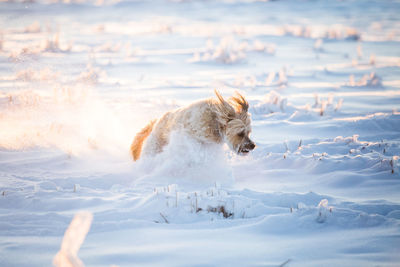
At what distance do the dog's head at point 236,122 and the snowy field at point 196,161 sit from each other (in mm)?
292

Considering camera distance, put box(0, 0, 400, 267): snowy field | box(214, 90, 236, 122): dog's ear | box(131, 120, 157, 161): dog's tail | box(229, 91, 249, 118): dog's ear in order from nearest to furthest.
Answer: box(0, 0, 400, 267): snowy field < box(214, 90, 236, 122): dog's ear < box(229, 91, 249, 118): dog's ear < box(131, 120, 157, 161): dog's tail

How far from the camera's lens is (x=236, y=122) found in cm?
495

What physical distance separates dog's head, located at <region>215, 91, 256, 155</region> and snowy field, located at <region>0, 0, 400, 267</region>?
0.96 feet

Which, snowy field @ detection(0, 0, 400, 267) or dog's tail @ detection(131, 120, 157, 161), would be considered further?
dog's tail @ detection(131, 120, 157, 161)

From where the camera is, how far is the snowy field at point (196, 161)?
10.2ft

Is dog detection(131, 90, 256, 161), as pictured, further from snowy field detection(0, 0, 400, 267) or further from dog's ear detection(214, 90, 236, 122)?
snowy field detection(0, 0, 400, 267)

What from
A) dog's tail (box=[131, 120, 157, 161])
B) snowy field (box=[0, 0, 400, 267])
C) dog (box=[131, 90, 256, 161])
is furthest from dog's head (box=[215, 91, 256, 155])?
dog's tail (box=[131, 120, 157, 161])

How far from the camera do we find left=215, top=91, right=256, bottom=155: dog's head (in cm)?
493

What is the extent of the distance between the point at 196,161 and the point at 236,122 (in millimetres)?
694

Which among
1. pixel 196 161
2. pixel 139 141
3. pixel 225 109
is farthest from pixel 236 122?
pixel 139 141

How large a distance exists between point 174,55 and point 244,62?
2552mm

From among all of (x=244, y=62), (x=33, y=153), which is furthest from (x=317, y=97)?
(x=33, y=153)

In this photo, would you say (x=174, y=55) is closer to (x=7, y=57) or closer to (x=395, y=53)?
(x=7, y=57)

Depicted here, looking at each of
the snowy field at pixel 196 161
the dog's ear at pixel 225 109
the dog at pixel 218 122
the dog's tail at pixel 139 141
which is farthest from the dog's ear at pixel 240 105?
Answer: the dog's tail at pixel 139 141
